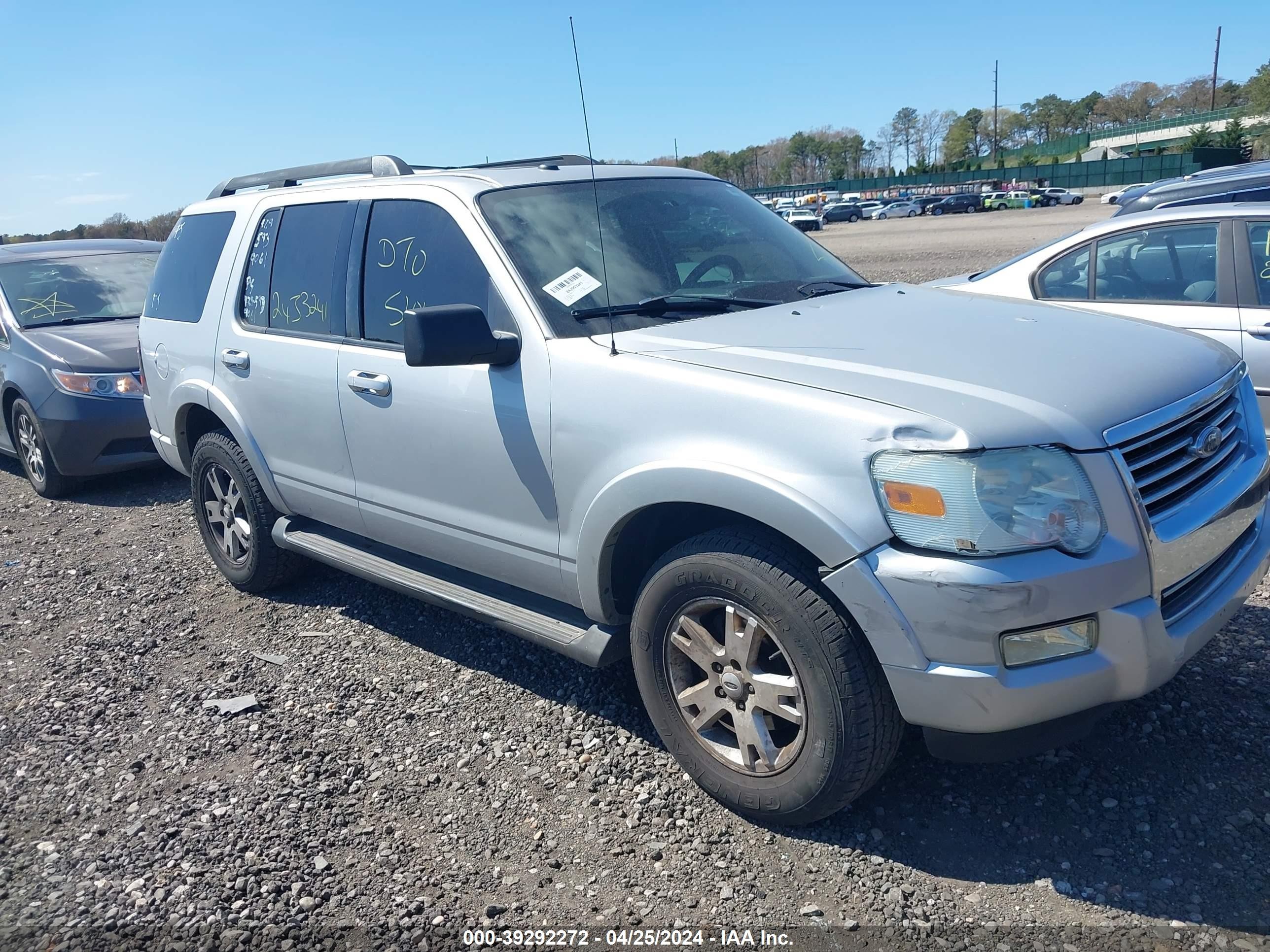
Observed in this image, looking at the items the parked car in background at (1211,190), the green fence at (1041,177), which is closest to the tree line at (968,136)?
the green fence at (1041,177)

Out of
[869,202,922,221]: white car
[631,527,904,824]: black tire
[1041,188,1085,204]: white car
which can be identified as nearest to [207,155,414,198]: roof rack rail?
[631,527,904,824]: black tire

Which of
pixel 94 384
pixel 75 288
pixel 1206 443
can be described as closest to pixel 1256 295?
pixel 1206 443

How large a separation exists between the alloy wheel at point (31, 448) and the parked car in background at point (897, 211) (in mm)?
64890

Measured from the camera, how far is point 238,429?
15.8 ft

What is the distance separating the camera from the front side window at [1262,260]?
5.33m

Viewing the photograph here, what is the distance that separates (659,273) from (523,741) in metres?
1.79

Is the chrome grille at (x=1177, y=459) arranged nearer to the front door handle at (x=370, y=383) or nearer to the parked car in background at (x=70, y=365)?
the front door handle at (x=370, y=383)

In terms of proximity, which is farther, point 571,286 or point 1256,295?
point 1256,295

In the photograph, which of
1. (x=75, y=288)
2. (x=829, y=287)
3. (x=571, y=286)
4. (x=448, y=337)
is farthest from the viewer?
(x=75, y=288)

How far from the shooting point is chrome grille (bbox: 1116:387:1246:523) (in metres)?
2.65

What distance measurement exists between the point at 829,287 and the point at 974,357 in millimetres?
1195

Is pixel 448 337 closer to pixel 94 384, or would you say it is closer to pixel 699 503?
pixel 699 503

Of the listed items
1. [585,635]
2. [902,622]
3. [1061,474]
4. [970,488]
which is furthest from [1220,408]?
[585,635]

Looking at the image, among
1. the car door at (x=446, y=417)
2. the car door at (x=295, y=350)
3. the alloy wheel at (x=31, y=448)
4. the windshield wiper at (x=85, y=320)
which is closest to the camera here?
the car door at (x=446, y=417)
